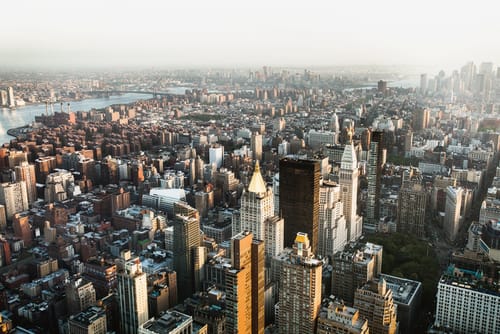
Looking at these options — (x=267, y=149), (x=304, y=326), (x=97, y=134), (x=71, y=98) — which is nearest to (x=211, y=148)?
(x=267, y=149)

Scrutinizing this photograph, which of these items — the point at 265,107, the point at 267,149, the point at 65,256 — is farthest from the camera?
the point at 265,107

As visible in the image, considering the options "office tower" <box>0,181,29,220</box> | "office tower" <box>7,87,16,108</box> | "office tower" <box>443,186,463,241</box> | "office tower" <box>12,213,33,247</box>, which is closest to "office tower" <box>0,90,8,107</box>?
"office tower" <box>7,87,16,108</box>

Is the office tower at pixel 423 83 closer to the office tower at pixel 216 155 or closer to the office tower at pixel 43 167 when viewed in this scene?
the office tower at pixel 216 155

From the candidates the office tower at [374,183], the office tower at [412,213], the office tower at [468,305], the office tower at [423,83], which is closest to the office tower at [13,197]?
the office tower at [374,183]

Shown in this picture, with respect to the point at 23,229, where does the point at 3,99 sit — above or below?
above

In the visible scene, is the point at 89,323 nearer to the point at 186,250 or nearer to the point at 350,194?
the point at 186,250

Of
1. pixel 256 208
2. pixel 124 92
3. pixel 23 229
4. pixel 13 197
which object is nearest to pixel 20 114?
pixel 13 197

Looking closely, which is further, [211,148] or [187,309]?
[211,148]

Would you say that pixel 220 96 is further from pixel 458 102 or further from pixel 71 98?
pixel 458 102
